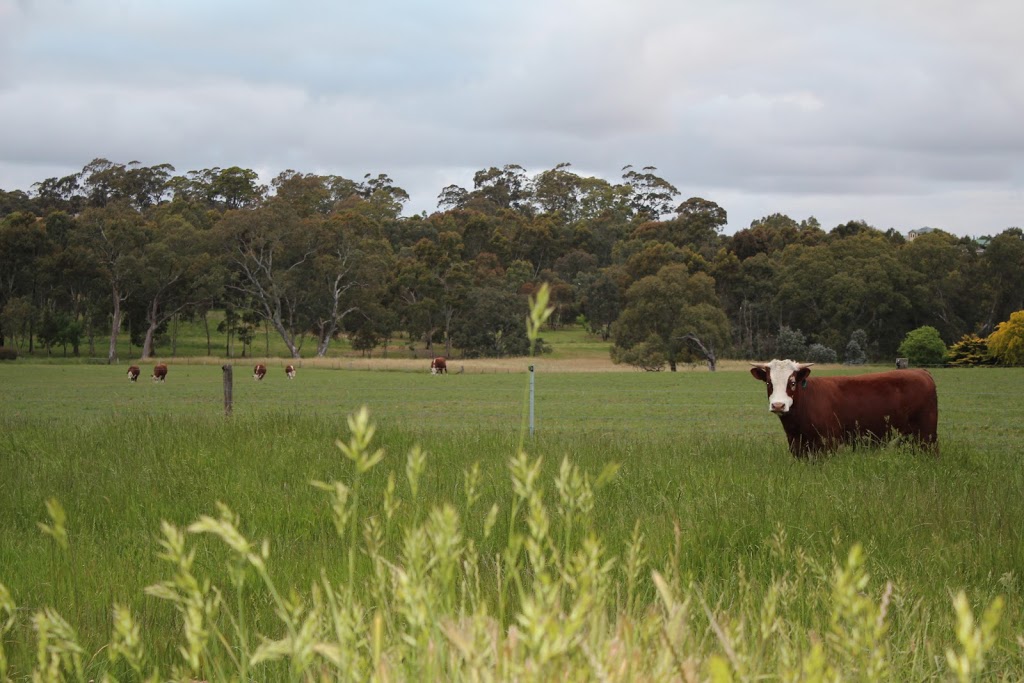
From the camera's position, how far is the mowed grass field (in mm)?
4875

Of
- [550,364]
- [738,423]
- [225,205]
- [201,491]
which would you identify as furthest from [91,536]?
[225,205]

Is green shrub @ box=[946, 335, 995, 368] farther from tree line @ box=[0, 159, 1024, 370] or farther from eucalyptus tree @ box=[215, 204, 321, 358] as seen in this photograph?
eucalyptus tree @ box=[215, 204, 321, 358]

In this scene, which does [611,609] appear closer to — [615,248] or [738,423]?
[738,423]

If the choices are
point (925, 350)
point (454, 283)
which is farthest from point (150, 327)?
point (925, 350)

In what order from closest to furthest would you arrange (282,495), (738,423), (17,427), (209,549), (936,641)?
(936,641), (209,549), (282,495), (17,427), (738,423)

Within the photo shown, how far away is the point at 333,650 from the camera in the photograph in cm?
174

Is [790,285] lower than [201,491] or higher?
higher

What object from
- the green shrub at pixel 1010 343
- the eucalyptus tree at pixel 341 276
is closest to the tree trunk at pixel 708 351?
the green shrub at pixel 1010 343

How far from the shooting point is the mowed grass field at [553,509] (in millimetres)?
4875

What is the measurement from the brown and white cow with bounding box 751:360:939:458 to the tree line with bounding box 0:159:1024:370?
4877cm

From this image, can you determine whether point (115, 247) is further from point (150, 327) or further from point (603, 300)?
point (603, 300)

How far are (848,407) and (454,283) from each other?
70.5 m

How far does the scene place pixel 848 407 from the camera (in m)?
11.4

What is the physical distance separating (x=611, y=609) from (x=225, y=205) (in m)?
104
